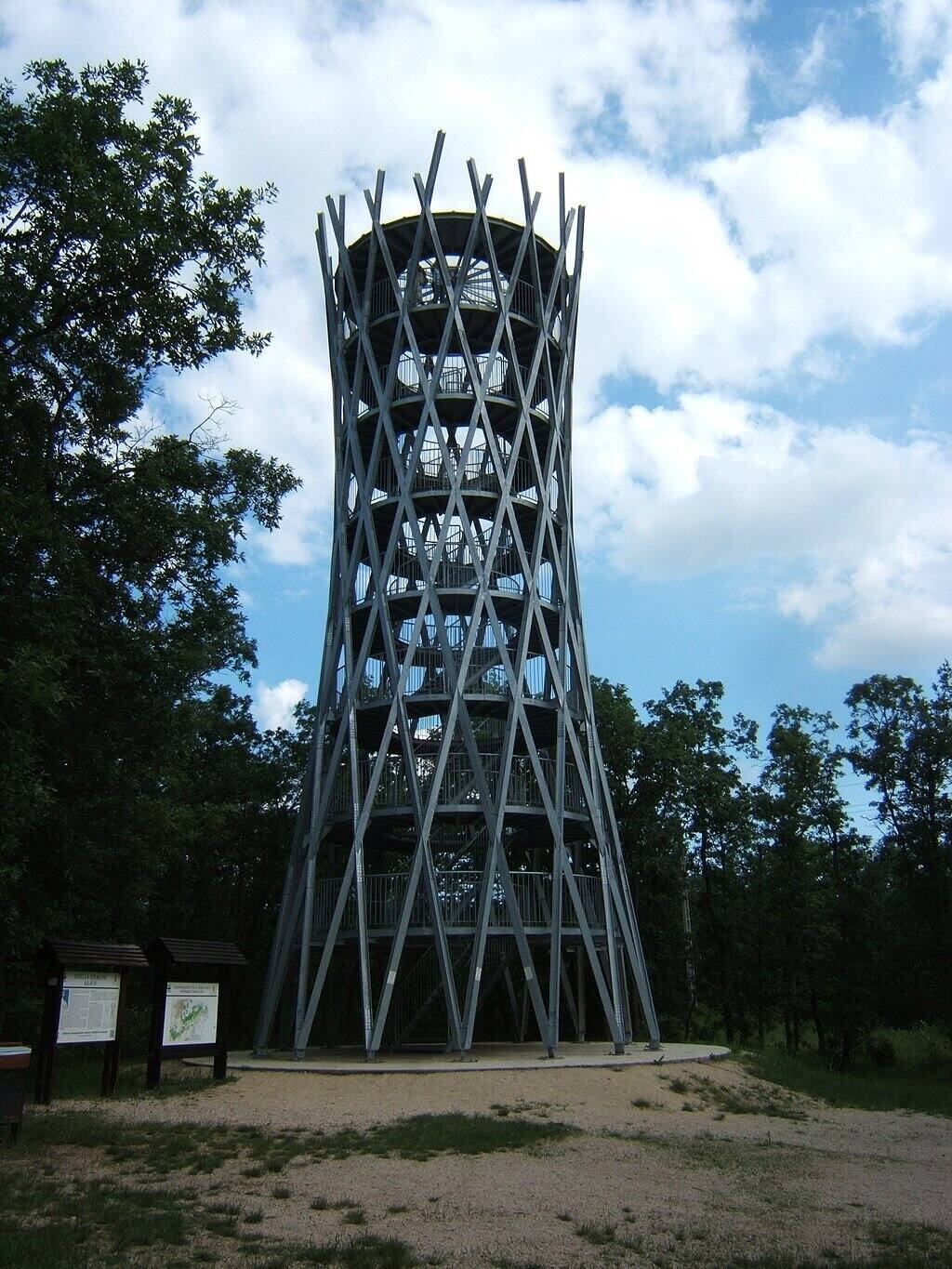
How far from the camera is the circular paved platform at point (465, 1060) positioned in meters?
16.6

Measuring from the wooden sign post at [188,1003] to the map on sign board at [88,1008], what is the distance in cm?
118

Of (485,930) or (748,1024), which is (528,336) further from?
(748,1024)

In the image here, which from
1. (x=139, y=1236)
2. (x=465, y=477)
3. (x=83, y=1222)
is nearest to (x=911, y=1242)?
(x=139, y=1236)

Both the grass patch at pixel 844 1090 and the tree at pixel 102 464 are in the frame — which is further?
the grass patch at pixel 844 1090

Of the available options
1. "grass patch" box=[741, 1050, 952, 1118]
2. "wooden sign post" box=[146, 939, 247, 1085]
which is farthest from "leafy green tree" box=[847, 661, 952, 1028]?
"wooden sign post" box=[146, 939, 247, 1085]

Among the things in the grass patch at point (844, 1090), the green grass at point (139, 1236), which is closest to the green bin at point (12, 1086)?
the green grass at point (139, 1236)

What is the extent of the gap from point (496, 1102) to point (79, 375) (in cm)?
1062

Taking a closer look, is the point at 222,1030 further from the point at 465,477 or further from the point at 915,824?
the point at 915,824

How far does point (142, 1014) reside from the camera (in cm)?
2631

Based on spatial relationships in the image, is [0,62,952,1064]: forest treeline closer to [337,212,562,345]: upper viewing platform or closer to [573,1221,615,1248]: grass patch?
[573,1221,615,1248]: grass patch

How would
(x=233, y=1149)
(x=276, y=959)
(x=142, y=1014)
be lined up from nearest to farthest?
1. (x=233, y=1149)
2. (x=276, y=959)
3. (x=142, y=1014)

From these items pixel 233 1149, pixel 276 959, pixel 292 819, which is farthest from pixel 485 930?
pixel 292 819

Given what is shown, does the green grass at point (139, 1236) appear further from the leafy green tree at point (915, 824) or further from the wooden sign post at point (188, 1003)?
the leafy green tree at point (915, 824)

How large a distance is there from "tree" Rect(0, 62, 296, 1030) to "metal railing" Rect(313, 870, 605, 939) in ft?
22.9
